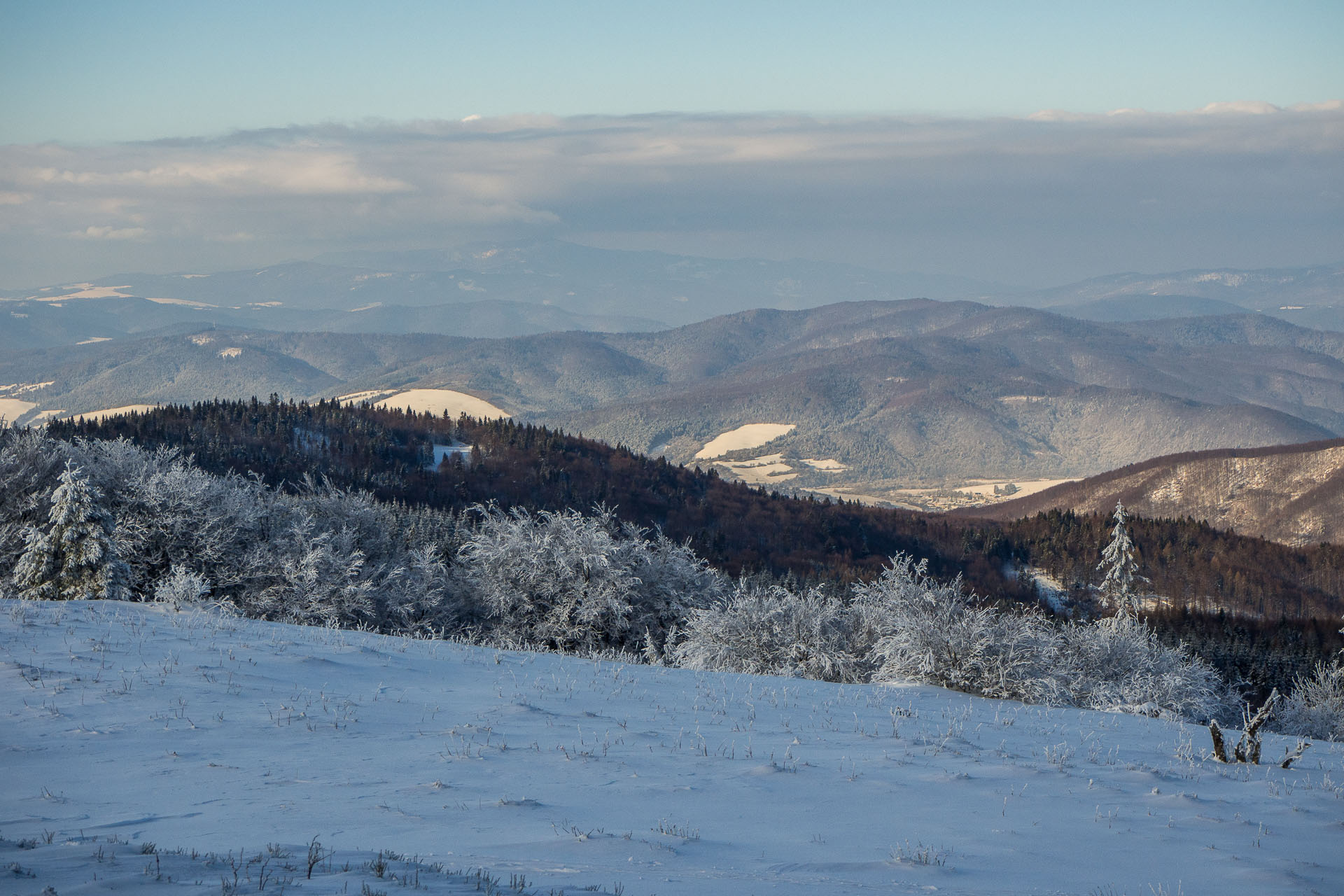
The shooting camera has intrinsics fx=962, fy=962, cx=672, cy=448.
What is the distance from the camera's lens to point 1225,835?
11.4m

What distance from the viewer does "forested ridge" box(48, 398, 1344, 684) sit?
114m

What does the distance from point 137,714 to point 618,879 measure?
8.09 meters

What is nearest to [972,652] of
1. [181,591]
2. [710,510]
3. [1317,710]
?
[181,591]

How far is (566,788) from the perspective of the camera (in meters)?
11.6

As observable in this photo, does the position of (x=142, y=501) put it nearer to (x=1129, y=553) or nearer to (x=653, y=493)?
(x=1129, y=553)

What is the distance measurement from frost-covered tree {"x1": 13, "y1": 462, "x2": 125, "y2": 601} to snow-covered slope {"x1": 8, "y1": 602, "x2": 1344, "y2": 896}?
13.4 metres

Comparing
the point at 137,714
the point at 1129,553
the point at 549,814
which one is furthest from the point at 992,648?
the point at 1129,553

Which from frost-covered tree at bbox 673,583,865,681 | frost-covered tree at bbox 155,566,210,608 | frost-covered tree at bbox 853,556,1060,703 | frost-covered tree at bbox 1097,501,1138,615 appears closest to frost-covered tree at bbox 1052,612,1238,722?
frost-covered tree at bbox 853,556,1060,703

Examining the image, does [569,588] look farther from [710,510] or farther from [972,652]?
[710,510]

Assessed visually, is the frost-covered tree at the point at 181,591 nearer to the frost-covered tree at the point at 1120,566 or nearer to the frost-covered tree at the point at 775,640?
the frost-covered tree at the point at 775,640

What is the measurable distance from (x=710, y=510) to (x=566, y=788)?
133m

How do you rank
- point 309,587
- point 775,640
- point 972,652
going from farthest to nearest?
point 309,587, point 775,640, point 972,652

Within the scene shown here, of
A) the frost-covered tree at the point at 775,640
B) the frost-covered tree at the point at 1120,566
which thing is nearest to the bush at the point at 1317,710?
the frost-covered tree at the point at 1120,566

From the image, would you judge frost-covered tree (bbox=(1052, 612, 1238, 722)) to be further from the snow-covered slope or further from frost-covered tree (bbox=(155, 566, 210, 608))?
frost-covered tree (bbox=(155, 566, 210, 608))
